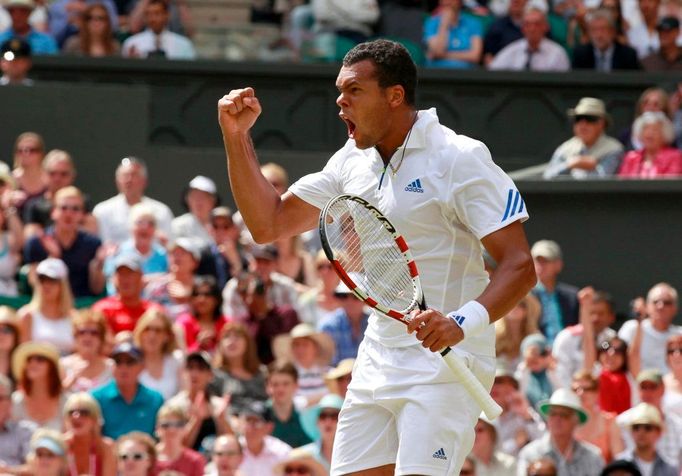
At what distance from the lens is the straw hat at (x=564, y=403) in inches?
421

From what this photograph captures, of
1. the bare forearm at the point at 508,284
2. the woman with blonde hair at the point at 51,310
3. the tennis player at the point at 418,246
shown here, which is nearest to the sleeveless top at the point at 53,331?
the woman with blonde hair at the point at 51,310

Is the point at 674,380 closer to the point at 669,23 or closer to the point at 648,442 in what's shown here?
the point at 648,442

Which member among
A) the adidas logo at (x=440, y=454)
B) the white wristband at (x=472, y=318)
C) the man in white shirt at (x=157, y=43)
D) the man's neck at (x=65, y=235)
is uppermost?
the white wristband at (x=472, y=318)

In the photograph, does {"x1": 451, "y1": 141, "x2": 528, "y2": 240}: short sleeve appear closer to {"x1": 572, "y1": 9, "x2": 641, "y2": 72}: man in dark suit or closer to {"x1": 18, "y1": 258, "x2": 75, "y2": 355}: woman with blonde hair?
{"x1": 18, "y1": 258, "x2": 75, "y2": 355}: woman with blonde hair

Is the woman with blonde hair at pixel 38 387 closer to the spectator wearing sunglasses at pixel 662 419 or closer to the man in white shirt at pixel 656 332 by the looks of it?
the spectator wearing sunglasses at pixel 662 419

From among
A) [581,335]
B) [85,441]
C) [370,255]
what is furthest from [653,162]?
[370,255]

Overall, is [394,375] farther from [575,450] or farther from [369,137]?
[575,450]

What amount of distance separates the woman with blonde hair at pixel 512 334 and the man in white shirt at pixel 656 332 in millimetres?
721

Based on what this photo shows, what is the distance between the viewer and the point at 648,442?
10719 mm

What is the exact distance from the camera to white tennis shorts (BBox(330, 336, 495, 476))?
571 cm

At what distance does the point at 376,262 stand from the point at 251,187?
22.7 inches

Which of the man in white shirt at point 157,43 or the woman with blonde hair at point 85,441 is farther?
the man in white shirt at point 157,43

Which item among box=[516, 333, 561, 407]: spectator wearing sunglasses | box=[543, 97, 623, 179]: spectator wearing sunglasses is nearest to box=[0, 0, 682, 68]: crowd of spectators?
box=[543, 97, 623, 179]: spectator wearing sunglasses

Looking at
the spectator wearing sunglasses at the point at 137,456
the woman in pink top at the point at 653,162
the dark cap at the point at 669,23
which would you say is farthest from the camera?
the dark cap at the point at 669,23
